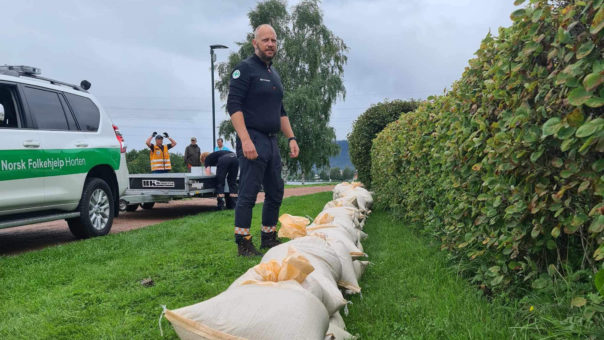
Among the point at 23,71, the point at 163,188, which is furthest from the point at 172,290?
the point at 163,188

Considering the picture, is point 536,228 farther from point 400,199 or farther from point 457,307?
point 400,199

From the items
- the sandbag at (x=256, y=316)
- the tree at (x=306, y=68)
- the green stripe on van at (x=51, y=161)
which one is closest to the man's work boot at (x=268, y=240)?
the sandbag at (x=256, y=316)

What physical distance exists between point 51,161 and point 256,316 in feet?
14.5

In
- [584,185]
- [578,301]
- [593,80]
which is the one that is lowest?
[578,301]

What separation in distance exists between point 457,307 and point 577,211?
987 millimetres

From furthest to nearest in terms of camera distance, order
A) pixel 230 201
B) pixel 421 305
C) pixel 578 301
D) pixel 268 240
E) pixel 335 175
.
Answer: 1. pixel 335 175
2. pixel 230 201
3. pixel 268 240
4. pixel 421 305
5. pixel 578 301

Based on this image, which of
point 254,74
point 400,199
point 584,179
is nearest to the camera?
point 584,179

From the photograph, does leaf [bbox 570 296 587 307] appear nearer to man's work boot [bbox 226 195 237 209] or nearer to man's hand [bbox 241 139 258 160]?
man's hand [bbox 241 139 258 160]

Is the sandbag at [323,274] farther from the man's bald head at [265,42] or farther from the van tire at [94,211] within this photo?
the van tire at [94,211]

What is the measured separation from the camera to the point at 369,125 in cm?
1310

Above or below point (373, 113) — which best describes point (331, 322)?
below

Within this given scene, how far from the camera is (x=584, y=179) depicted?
1.62m

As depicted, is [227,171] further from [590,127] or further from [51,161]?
[590,127]

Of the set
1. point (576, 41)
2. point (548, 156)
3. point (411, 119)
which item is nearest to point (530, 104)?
point (548, 156)
